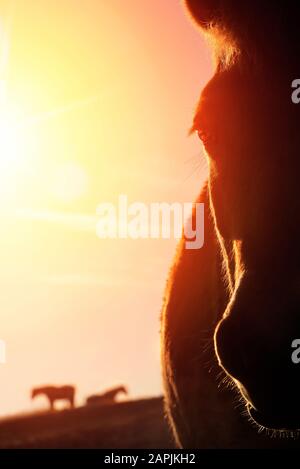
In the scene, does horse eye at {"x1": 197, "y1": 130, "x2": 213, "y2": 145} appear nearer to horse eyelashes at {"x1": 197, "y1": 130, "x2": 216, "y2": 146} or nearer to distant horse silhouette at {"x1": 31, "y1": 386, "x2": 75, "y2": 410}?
horse eyelashes at {"x1": 197, "y1": 130, "x2": 216, "y2": 146}

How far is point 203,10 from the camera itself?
169 cm

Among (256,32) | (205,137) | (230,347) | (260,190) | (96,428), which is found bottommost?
(96,428)

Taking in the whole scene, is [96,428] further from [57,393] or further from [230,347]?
[57,393]

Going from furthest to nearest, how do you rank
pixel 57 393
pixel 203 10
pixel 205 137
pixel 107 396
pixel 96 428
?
pixel 57 393 < pixel 107 396 < pixel 96 428 < pixel 203 10 < pixel 205 137

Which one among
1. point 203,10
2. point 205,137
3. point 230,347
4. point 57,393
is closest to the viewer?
point 230,347

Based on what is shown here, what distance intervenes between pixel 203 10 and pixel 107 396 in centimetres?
1895

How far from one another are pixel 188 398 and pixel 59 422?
8590 mm

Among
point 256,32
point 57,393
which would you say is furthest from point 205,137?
point 57,393

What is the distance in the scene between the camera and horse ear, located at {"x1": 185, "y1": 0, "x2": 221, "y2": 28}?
165 centimetres

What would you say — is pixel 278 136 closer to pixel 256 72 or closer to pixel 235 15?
pixel 256 72

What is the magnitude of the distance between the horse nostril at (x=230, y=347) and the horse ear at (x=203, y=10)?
0.89m
